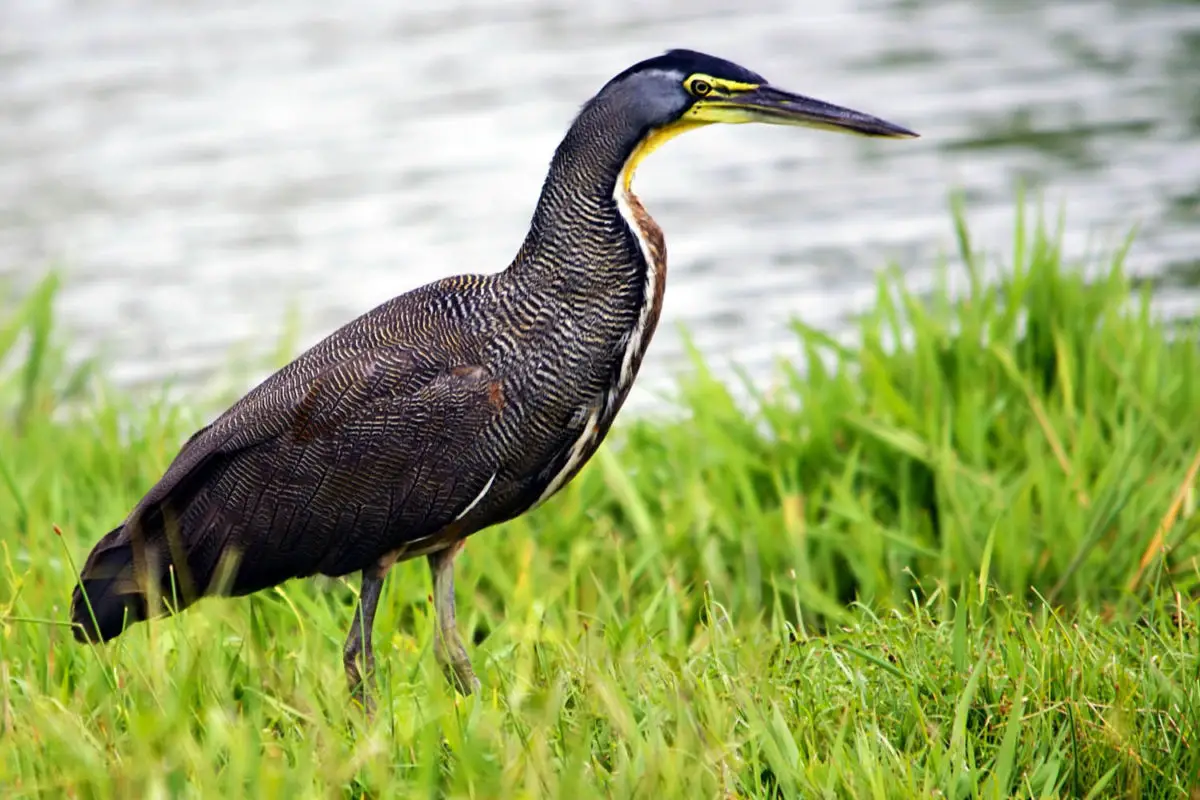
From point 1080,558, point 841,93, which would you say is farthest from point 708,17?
point 1080,558

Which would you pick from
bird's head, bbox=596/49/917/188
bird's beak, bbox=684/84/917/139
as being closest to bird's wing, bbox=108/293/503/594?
bird's head, bbox=596/49/917/188

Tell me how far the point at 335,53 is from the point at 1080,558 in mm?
9219

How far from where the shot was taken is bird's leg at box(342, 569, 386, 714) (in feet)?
11.9

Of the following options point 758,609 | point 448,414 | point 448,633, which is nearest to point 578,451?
point 448,414

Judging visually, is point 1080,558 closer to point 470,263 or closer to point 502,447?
point 502,447

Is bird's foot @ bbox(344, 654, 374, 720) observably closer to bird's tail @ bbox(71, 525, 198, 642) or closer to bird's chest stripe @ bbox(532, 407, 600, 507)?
bird's tail @ bbox(71, 525, 198, 642)

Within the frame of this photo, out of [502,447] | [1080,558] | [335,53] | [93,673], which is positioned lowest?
[1080,558]

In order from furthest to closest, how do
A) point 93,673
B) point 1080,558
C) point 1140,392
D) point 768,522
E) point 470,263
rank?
1. point 470,263
2. point 1140,392
3. point 768,522
4. point 1080,558
5. point 93,673

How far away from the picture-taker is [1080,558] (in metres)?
4.17

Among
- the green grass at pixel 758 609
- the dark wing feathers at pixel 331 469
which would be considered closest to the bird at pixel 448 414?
the dark wing feathers at pixel 331 469

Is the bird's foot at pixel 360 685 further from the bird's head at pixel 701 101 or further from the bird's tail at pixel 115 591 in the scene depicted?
the bird's head at pixel 701 101

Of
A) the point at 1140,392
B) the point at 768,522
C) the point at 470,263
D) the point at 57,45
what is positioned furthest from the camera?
the point at 57,45

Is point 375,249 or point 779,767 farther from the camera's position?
point 375,249

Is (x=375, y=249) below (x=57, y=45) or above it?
below
